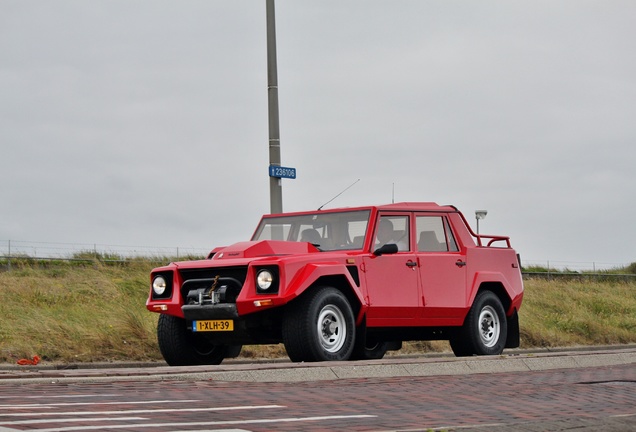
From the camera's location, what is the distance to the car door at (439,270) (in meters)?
14.2

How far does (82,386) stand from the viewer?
9688mm

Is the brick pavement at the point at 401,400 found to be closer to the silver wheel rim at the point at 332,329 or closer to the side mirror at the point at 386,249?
the silver wheel rim at the point at 332,329

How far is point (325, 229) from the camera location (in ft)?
46.8

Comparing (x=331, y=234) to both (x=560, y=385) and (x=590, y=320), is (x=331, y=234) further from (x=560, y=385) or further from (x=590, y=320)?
(x=590, y=320)

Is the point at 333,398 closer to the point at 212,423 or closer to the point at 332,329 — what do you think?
the point at 212,423

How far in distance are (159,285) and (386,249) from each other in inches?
108

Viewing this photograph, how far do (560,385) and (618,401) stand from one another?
4.78 ft

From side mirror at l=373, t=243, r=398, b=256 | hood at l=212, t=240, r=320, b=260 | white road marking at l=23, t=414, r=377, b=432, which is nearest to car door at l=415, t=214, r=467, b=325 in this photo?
side mirror at l=373, t=243, r=398, b=256

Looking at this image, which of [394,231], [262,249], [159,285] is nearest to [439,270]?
[394,231]

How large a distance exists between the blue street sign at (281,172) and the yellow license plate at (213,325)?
18.7ft

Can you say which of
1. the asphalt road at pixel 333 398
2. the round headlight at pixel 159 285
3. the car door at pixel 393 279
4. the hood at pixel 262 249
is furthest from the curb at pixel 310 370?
the hood at pixel 262 249

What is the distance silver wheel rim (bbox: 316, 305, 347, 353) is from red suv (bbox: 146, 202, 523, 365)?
11mm

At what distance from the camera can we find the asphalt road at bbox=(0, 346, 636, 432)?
23.3 feet

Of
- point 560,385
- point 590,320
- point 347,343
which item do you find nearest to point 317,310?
point 347,343
